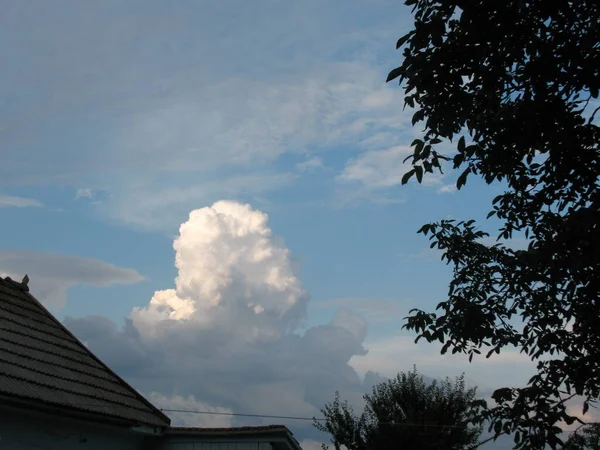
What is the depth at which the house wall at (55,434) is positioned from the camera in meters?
10.0

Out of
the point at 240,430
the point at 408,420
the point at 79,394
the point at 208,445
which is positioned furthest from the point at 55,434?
the point at 408,420

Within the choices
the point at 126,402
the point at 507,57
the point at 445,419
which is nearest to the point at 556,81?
the point at 507,57

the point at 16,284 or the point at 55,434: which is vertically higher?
the point at 16,284

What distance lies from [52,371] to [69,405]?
181cm

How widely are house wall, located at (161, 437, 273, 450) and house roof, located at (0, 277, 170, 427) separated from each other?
1.51ft

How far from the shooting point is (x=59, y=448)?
10844 mm

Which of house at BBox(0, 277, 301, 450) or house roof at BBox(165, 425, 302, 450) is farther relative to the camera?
house roof at BBox(165, 425, 302, 450)

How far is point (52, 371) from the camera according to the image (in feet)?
40.7

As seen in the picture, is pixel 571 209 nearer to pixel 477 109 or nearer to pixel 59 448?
pixel 477 109

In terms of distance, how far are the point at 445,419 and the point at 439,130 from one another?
74.1ft

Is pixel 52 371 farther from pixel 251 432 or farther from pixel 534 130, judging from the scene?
pixel 534 130

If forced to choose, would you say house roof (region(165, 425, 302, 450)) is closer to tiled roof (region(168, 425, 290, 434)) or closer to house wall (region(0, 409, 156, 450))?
tiled roof (region(168, 425, 290, 434))

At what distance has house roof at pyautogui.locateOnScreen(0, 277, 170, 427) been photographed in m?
10.9

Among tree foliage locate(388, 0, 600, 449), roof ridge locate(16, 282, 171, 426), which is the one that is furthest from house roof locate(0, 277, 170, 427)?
tree foliage locate(388, 0, 600, 449)
